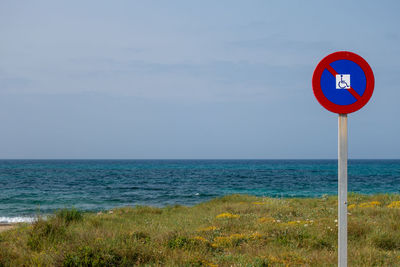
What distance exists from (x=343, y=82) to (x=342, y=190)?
4.65 ft

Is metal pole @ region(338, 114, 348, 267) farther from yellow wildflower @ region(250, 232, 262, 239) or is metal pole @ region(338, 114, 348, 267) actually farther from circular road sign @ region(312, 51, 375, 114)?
yellow wildflower @ region(250, 232, 262, 239)

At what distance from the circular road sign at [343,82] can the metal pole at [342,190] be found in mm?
220

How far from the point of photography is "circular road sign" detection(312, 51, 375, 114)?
4.48 metres

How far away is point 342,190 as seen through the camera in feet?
14.9

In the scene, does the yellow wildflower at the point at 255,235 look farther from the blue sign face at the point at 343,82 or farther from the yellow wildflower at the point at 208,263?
the blue sign face at the point at 343,82

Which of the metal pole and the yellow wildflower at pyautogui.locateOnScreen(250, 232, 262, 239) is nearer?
the metal pole

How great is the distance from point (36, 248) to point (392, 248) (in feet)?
25.2

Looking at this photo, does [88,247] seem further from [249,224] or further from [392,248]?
[392,248]

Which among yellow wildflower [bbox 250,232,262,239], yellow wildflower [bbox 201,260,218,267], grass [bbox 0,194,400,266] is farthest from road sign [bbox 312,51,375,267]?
yellow wildflower [bbox 250,232,262,239]

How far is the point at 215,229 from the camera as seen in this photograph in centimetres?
920

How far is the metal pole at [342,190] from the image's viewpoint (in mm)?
4484

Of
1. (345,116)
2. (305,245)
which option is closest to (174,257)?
(305,245)

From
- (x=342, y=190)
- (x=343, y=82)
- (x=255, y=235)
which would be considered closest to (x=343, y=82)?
(x=343, y=82)

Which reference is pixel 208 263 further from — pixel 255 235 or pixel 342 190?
pixel 342 190
